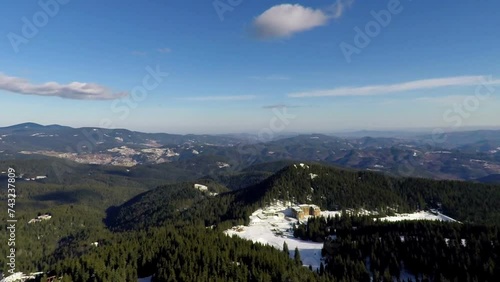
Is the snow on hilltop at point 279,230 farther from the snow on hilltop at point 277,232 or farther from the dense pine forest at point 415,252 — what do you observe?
the dense pine forest at point 415,252

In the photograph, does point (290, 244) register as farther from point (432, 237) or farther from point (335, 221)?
point (432, 237)

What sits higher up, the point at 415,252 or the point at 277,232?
the point at 415,252

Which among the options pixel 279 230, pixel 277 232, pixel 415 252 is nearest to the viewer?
pixel 415 252

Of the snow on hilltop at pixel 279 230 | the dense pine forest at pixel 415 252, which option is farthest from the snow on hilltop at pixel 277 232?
the dense pine forest at pixel 415 252

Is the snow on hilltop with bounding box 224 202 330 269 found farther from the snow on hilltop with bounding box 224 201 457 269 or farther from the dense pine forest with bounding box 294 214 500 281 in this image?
the dense pine forest with bounding box 294 214 500 281

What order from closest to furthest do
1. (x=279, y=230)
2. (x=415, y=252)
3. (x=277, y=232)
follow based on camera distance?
(x=415, y=252), (x=277, y=232), (x=279, y=230)

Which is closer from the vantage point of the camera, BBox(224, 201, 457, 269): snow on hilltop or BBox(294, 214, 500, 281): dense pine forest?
BBox(294, 214, 500, 281): dense pine forest

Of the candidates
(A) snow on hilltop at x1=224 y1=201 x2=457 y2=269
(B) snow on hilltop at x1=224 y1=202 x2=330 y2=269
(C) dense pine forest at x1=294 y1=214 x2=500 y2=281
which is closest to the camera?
(C) dense pine forest at x1=294 y1=214 x2=500 y2=281

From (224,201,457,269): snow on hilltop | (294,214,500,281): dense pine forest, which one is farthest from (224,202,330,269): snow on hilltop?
(294,214,500,281): dense pine forest

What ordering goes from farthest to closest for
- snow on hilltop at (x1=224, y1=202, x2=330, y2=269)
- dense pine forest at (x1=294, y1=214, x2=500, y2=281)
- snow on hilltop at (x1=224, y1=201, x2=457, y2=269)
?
1. snow on hilltop at (x1=224, y1=201, x2=457, y2=269)
2. snow on hilltop at (x1=224, y1=202, x2=330, y2=269)
3. dense pine forest at (x1=294, y1=214, x2=500, y2=281)

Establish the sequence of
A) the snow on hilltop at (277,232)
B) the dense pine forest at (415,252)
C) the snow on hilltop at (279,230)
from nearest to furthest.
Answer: the dense pine forest at (415,252)
the snow on hilltop at (277,232)
the snow on hilltop at (279,230)

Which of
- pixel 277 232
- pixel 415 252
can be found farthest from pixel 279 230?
pixel 415 252

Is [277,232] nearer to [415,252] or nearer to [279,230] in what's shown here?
[279,230]
